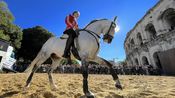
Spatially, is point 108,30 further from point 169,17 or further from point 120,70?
point 169,17

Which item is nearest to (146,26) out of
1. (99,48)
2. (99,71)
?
(99,71)

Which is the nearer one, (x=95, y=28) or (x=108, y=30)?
(x=108, y=30)

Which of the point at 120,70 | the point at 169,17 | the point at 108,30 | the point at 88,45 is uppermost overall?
the point at 169,17

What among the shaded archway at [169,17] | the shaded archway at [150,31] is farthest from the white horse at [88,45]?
the shaded archway at [150,31]

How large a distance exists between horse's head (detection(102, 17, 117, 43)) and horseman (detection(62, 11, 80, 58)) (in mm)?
1138

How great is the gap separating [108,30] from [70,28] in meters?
1.48

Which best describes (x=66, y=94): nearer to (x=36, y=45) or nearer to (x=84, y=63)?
(x=84, y=63)

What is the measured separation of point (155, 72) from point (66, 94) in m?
24.4

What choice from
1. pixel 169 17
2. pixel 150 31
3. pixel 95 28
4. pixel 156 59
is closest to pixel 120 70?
pixel 156 59

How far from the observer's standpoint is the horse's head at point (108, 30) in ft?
20.9

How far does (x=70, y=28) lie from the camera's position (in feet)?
21.8

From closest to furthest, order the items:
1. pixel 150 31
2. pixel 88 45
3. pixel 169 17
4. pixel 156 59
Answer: pixel 88 45
pixel 169 17
pixel 156 59
pixel 150 31

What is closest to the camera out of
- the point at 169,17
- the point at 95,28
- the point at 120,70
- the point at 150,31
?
the point at 95,28

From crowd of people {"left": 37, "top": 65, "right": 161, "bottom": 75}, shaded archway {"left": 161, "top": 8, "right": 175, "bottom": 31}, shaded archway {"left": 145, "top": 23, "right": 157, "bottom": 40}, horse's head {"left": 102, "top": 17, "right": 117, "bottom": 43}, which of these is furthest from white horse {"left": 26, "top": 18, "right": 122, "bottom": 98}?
shaded archway {"left": 145, "top": 23, "right": 157, "bottom": 40}
